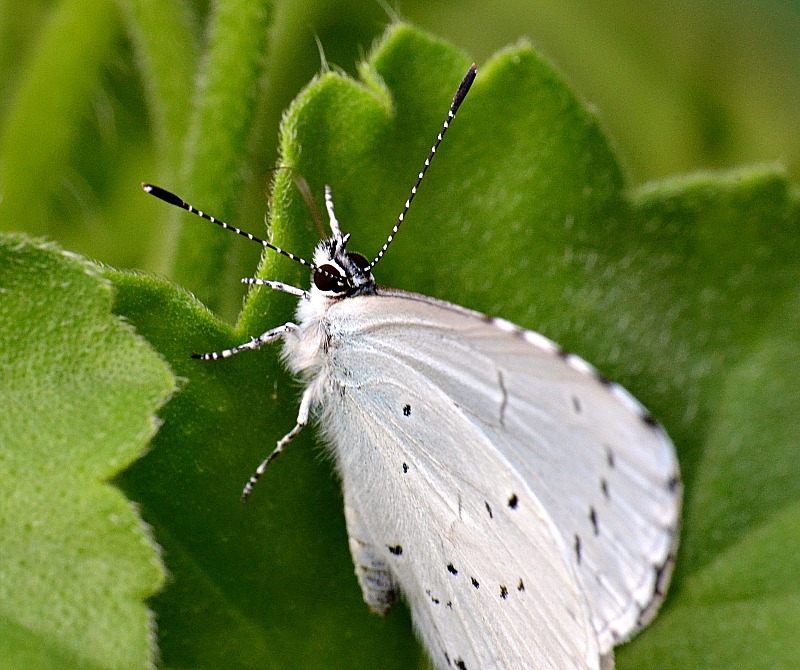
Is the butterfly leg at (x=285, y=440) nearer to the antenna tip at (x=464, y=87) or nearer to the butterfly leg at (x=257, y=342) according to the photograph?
the butterfly leg at (x=257, y=342)

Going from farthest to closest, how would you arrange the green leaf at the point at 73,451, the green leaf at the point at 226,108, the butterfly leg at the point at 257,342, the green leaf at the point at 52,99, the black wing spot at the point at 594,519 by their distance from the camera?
the green leaf at the point at 52,99
the green leaf at the point at 226,108
the black wing spot at the point at 594,519
the butterfly leg at the point at 257,342
the green leaf at the point at 73,451

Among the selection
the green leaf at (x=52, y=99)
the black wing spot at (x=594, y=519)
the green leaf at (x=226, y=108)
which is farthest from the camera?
the green leaf at (x=52, y=99)

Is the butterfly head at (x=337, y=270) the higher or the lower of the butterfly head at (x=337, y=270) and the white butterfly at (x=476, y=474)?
the higher

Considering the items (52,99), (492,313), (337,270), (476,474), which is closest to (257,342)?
(337,270)

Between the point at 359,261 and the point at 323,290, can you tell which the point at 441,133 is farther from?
the point at 323,290

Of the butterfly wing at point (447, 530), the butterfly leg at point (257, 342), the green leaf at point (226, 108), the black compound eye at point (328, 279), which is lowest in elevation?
the butterfly wing at point (447, 530)

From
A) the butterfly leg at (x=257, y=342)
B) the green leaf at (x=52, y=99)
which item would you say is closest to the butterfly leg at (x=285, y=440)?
the butterfly leg at (x=257, y=342)

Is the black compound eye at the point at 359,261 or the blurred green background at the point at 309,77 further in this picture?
the blurred green background at the point at 309,77
